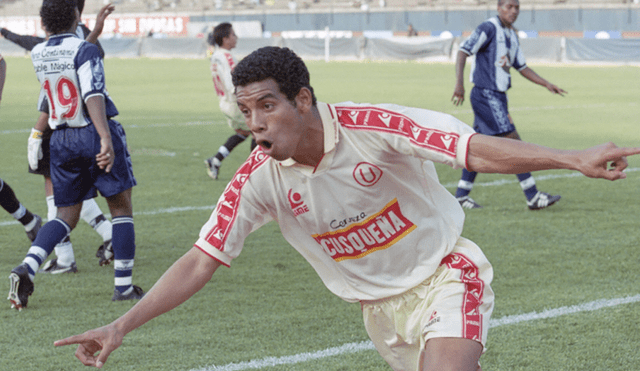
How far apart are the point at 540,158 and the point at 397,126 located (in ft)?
1.72

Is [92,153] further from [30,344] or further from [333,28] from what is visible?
[333,28]

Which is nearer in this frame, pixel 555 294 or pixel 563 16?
pixel 555 294

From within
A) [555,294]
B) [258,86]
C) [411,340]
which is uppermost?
[258,86]

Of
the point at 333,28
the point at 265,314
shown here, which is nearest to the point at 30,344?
the point at 265,314

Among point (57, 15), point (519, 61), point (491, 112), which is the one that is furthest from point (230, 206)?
point (519, 61)

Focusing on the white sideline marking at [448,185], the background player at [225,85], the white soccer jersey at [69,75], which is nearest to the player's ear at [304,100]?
the white soccer jersey at [69,75]

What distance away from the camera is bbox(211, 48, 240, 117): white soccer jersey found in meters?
10.9

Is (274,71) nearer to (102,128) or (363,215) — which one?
(363,215)

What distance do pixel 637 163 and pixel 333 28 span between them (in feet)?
→ 141

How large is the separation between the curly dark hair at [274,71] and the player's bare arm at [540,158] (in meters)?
0.62

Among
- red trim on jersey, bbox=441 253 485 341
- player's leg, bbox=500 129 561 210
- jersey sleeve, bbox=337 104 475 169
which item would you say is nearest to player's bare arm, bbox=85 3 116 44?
jersey sleeve, bbox=337 104 475 169

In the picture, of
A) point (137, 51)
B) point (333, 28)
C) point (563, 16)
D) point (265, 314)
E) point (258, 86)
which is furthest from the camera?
point (333, 28)

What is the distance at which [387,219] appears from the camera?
3068 millimetres

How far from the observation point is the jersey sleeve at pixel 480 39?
8836mm
